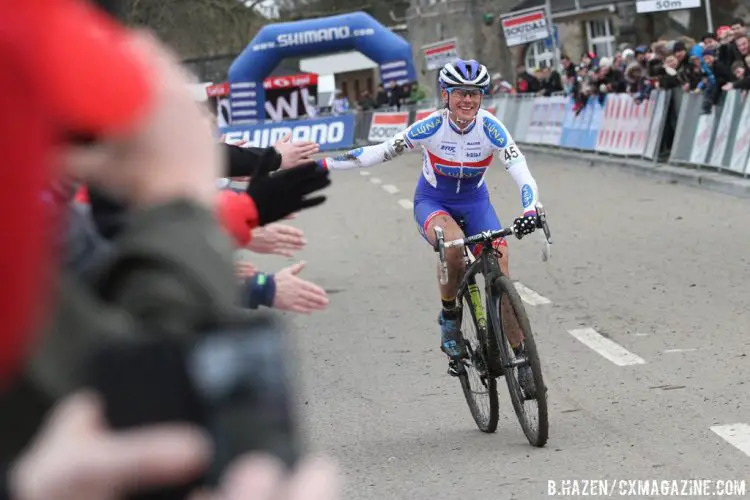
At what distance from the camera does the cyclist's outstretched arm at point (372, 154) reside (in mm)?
7493

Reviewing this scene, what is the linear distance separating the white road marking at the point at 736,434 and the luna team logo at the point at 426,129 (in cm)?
241

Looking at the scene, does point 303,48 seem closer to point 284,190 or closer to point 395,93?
point 395,93

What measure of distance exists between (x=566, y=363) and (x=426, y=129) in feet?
5.73

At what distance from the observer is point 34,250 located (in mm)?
A: 1260

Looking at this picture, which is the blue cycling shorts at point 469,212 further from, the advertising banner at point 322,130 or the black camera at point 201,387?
the advertising banner at point 322,130

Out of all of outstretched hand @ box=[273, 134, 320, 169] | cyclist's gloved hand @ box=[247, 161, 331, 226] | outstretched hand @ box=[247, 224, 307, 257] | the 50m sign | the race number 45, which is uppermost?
cyclist's gloved hand @ box=[247, 161, 331, 226]

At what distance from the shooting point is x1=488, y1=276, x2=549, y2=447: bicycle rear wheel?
6.91 metres

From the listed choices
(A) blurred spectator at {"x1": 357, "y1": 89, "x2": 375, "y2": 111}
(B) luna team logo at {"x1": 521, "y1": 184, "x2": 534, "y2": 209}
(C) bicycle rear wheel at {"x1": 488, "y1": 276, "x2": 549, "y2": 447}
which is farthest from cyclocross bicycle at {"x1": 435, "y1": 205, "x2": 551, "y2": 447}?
(A) blurred spectator at {"x1": 357, "y1": 89, "x2": 375, "y2": 111}

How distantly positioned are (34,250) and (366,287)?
1222 centimetres

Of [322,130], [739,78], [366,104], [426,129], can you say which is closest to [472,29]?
[366,104]

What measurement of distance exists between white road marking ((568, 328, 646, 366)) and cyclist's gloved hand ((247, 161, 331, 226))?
6293 millimetres

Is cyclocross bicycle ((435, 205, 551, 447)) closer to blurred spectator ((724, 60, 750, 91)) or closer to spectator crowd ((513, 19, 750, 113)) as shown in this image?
blurred spectator ((724, 60, 750, 91))

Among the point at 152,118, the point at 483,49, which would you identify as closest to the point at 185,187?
the point at 152,118

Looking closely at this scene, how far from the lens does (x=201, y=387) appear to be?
4.22 ft
